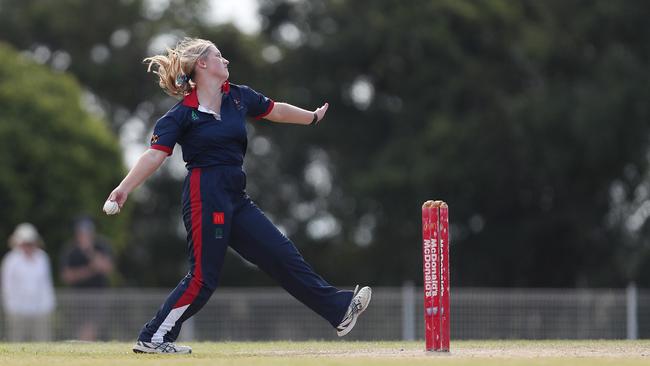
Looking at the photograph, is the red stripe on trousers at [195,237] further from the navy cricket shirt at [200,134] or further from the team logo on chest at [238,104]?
the team logo on chest at [238,104]

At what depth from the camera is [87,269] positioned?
19297mm

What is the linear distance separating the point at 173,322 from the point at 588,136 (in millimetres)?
23043

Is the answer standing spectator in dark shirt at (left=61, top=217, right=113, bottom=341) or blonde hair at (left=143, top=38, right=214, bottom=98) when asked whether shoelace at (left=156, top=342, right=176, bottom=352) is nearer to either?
blonde hair at (left=143, top=38, right=214, bottom=98)

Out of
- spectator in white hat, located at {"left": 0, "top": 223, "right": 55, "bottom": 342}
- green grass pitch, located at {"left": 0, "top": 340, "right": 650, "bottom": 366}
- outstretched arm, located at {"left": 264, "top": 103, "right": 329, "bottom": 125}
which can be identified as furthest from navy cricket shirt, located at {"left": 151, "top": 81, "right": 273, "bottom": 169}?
spectator in white hat, located at {"left": 0, "top": 223, "right": 55, "bottom": 342}

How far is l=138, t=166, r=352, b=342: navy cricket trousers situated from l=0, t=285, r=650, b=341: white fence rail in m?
9.56

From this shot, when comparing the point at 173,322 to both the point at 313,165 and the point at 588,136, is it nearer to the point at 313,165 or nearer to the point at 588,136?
the point at 588,136

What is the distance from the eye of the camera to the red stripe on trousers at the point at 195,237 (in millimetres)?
8969

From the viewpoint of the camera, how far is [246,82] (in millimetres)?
38000

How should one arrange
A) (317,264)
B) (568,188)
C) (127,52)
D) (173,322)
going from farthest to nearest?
(127,52)
(317,264)
(568,188)
(173,322)

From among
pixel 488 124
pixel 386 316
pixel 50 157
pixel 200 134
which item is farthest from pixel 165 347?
pixel 488 124

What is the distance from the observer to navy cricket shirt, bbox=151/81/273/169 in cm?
895

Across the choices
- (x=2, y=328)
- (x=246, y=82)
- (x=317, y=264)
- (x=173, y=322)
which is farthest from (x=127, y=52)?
(x=173, y=322)

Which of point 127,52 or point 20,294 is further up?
point 127,52

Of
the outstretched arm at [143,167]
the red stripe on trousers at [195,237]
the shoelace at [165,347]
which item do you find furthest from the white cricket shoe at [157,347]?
the outstretched arm at [143,167]
